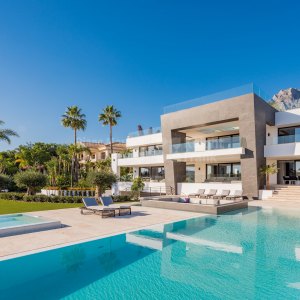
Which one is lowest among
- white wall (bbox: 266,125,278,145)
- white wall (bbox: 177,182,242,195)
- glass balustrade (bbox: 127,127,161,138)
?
→ white wall (bbox: 177,182,242,195)

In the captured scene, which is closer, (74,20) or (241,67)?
(74,20)

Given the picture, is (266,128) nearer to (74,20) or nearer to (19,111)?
(74,20)

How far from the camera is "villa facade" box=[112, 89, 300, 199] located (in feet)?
73.3

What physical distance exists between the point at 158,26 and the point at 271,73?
15825 millimetres

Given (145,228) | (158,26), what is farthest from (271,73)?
(145,228)

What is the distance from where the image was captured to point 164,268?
21.6 ft

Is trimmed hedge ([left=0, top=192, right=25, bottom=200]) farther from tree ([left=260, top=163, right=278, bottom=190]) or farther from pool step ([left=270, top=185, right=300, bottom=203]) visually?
pool step ([left=270, top=185, right=300, bottom=203])

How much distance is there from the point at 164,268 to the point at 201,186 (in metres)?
19.6

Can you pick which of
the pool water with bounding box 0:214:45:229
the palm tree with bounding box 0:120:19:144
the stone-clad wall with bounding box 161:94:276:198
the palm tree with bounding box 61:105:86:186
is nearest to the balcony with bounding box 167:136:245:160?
the stone-clad wall with bounding box 161:94:276:198

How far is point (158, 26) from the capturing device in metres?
24.0

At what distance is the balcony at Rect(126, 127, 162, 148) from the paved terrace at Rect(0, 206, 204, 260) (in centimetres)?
1773

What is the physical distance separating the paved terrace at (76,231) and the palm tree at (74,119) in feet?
91.6

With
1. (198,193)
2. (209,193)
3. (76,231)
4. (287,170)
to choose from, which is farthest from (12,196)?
(287,170)

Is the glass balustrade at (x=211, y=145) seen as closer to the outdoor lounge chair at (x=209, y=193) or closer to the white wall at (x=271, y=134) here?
the white wall at (x=271, y=134)
